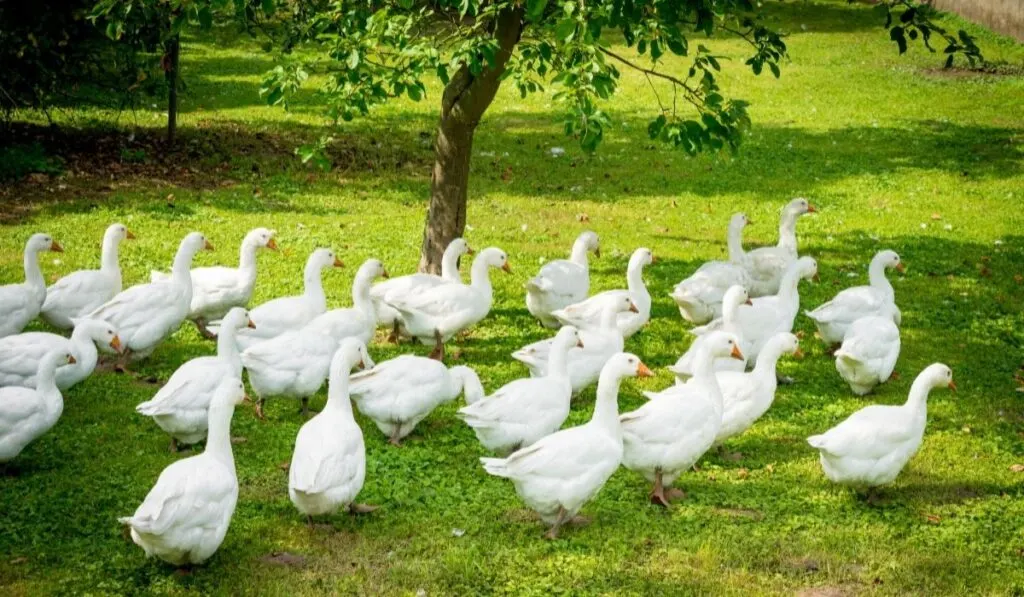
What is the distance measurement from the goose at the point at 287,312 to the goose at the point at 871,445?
4.97 meters

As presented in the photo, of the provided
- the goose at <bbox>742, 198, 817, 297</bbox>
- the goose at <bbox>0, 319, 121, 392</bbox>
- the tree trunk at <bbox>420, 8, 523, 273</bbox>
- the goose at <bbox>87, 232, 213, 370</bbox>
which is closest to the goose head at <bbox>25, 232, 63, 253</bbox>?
the goose at <bbox>87, 232, 213, 370</bbox>

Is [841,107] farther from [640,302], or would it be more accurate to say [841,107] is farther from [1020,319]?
[640,302]

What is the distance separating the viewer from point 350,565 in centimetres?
750

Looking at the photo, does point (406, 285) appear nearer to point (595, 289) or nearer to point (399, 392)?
point (399, 392)

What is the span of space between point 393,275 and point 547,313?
2.40 m

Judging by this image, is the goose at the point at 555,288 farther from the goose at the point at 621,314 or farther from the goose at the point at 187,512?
the goose at the point at 187,512

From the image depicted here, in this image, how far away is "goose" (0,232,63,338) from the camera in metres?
10.6

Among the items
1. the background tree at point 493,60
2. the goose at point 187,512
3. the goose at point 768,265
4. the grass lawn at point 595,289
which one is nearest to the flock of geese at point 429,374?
the goose at point 187,512

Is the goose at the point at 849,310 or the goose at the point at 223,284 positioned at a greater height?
the goose at the point at 849,310

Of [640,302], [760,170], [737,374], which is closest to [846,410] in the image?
[737,374]

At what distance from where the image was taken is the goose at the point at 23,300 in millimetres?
10648

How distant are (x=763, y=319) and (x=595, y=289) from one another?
2.76 meters

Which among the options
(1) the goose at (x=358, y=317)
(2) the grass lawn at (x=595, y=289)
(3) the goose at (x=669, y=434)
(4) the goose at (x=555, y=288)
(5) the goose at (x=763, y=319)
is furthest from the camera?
(4) the goose at (x=555, y=288)

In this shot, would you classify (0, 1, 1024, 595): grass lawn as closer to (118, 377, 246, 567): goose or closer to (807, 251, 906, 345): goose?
(118, 377, 246, 567): goose
